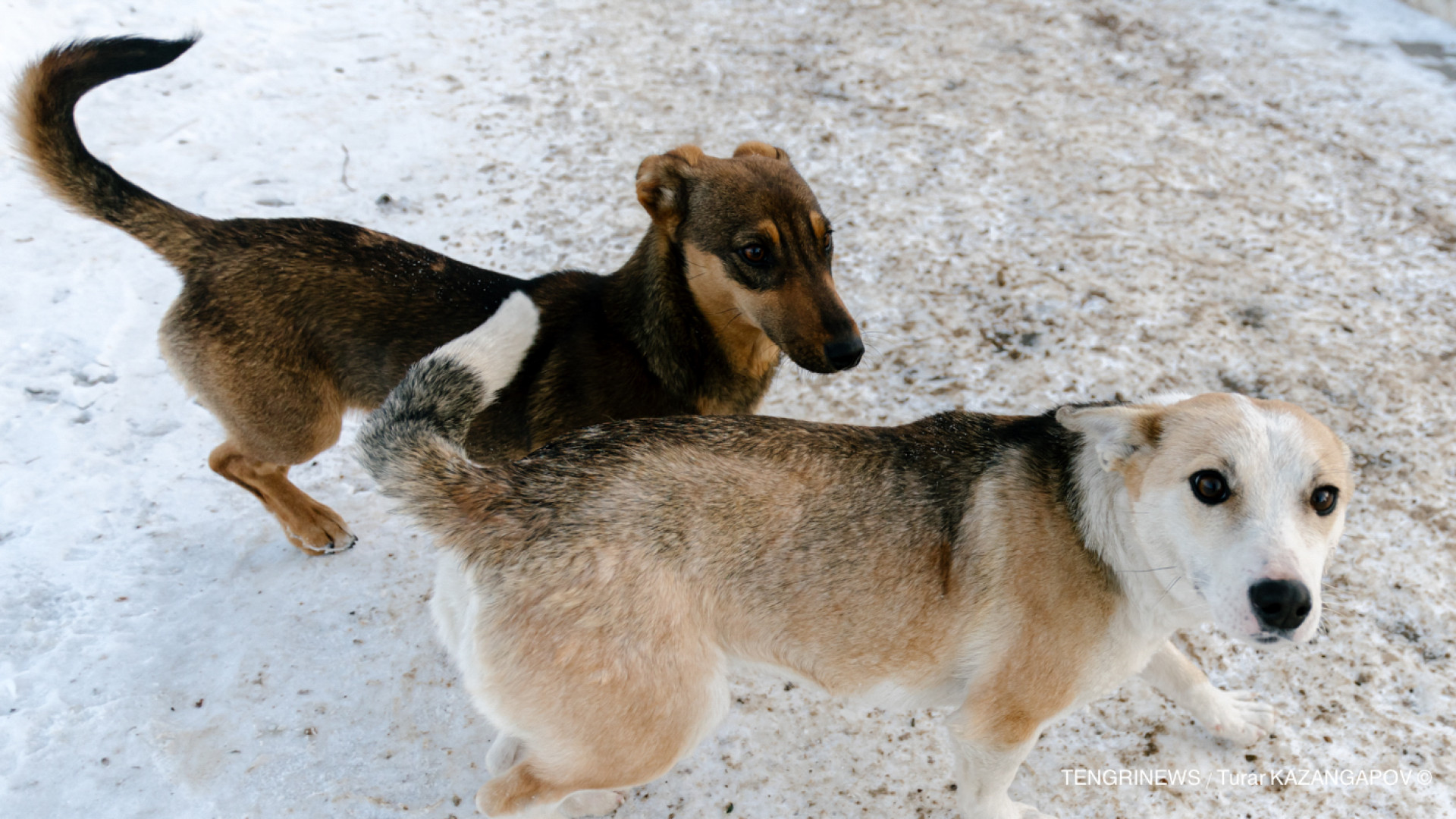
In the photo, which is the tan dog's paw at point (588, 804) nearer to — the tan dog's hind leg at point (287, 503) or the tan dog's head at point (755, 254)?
the tan dog's hind leg at point (287, 503)

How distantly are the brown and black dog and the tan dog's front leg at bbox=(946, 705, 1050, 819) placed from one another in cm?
146

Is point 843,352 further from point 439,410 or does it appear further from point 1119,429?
point 439,410

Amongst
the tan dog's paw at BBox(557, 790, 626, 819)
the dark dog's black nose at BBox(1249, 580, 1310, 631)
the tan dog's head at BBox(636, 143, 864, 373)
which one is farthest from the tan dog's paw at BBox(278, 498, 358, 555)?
the dark dog's black nose at BBox(1249, 580, 1310, 631)

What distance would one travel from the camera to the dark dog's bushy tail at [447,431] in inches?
101

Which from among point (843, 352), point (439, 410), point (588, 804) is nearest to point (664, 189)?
point (843, 352)

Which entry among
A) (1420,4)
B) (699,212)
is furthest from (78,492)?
(1420,4)

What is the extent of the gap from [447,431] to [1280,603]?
7.78ft

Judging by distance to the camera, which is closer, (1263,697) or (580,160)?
(1263,697)

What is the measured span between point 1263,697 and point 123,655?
463cm

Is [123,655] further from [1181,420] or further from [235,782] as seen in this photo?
[1181,420]

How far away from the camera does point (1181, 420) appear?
248 cm

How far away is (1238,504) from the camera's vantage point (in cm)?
232

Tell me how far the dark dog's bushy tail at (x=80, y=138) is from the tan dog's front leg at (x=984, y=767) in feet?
11.7

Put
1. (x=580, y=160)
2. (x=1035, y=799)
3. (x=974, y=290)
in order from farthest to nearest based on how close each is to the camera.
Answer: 1. (x=580, y=160)
2. (x=974, y=290)
3. (x=1035, y=799)
